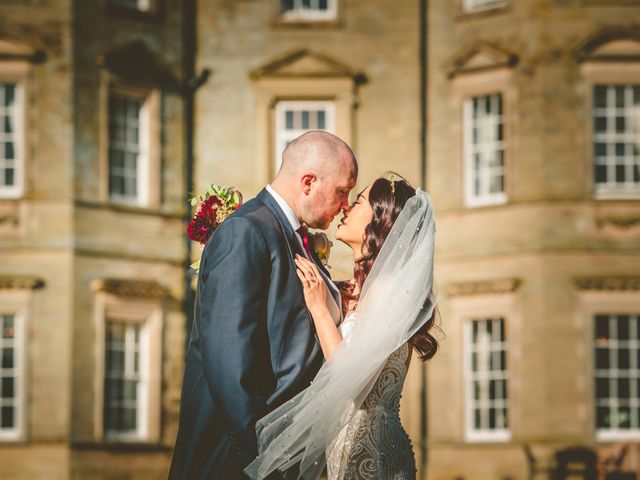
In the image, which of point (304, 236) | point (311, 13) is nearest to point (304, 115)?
point (311, 13)

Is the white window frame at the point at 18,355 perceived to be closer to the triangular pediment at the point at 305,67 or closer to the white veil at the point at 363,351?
the triangular pediment at the point at 305,67

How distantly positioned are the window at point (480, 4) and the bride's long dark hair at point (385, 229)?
689 inches

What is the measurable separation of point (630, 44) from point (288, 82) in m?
5.93

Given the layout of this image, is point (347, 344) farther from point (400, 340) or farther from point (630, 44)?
point (630, 44)

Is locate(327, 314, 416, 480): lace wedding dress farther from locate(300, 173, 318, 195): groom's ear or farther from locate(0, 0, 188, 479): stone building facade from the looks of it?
locate(0, 0, 188, 479): stone building facade

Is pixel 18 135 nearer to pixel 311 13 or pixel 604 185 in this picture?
pixel 311 13

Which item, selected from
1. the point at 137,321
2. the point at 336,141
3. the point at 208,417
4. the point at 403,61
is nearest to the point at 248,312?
the point at 208,417

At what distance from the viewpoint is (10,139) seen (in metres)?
22.8

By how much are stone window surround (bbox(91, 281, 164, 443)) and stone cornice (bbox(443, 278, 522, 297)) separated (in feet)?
16.4

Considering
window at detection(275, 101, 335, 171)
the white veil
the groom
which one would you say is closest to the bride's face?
the white veil

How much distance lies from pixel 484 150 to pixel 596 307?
3349 millimetres

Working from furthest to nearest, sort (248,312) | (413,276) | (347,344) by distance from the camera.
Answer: (413,276) → (347,344) → (248,312)

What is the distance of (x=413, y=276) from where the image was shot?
693cm

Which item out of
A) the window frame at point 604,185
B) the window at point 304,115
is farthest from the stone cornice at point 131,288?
the window frame at point 604,185
